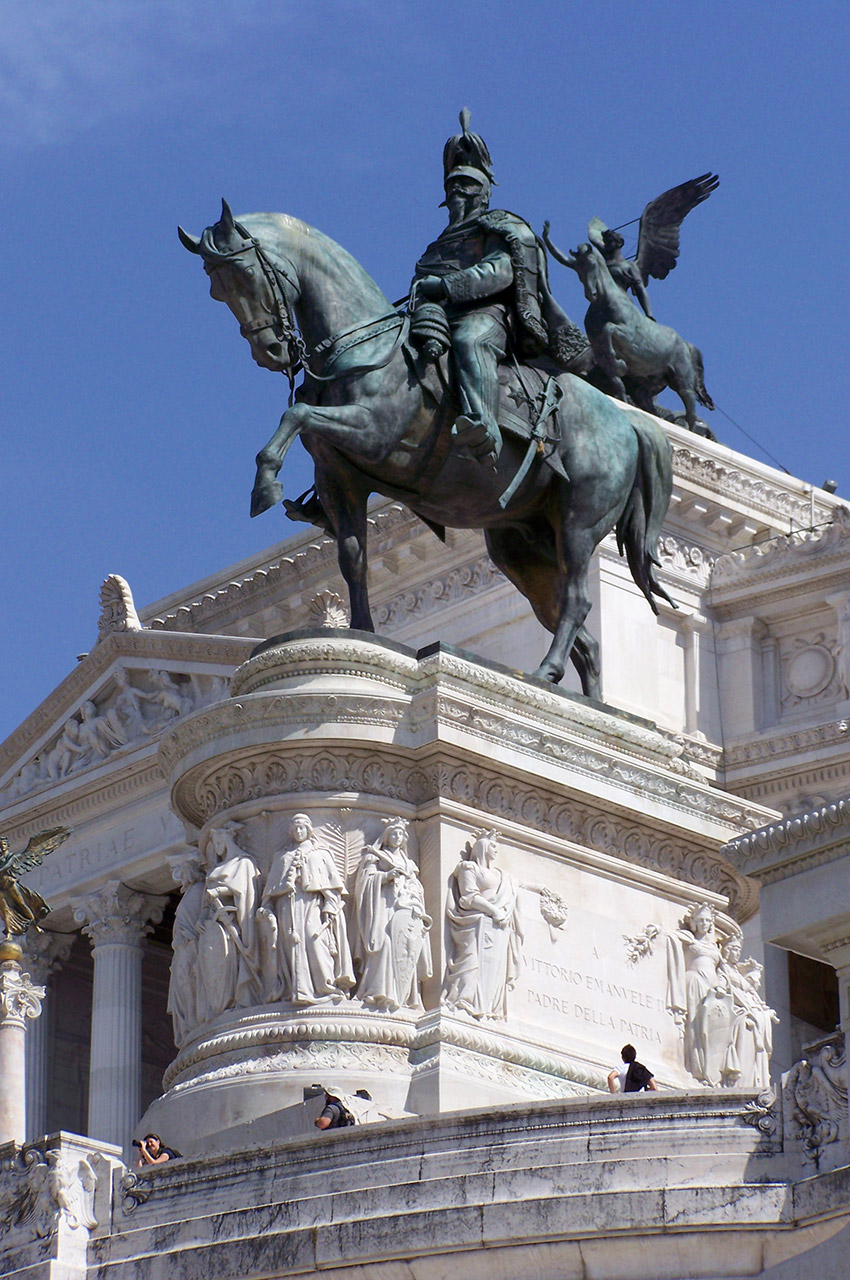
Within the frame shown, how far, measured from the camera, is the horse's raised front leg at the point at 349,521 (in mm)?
28422

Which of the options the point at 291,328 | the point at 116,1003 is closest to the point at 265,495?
the point at 291,328

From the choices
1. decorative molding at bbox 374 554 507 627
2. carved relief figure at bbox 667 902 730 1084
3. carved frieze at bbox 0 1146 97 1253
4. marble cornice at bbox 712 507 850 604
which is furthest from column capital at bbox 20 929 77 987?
carved frieze at bbox 0 1146 97 1253

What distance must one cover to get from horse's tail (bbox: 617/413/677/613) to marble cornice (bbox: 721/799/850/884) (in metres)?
8.77

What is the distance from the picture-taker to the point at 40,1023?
5328 centimetres

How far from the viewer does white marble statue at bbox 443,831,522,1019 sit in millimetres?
26234

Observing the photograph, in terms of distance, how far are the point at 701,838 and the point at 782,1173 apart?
8.00 metres

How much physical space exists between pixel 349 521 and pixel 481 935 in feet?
13.6

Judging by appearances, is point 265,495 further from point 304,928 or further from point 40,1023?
point 40,1023

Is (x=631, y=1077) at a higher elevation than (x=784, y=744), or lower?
lower

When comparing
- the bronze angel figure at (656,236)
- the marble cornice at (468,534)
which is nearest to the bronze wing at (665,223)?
the bronze angel figure at (656,236)

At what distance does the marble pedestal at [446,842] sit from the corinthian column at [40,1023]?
78.8 ft

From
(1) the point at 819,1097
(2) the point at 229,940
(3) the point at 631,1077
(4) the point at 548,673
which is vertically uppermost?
(4) the point at 548,673

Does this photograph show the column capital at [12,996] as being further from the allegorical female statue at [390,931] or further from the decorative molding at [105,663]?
the decorative molding at [105,663]

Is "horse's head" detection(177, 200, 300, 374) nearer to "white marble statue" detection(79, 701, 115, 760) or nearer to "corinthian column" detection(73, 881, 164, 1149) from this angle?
"corinthian column" detection(73, 881, 164, 1149)
